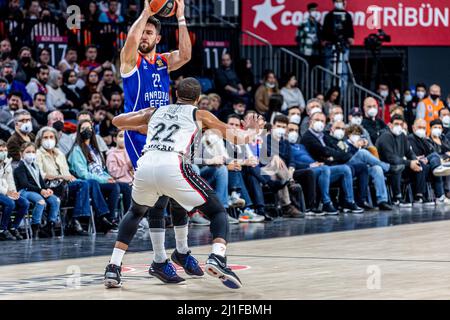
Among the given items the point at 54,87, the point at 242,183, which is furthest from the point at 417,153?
the point at 54,87

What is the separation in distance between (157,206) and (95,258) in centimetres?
194

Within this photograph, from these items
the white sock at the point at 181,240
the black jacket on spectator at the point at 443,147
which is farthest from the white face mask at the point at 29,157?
the black jacket on spectator at the point at 443,147

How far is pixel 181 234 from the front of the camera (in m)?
9.05

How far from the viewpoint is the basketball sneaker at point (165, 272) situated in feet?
28.2

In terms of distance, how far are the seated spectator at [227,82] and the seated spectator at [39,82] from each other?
11.6 ft

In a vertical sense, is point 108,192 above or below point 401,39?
below

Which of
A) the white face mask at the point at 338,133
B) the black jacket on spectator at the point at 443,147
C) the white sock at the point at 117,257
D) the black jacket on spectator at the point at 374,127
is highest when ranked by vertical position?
the white sock at the point at 117,257

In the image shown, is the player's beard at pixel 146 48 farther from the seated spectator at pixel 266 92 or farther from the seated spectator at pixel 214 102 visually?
the seated spectator at pixel 266 92

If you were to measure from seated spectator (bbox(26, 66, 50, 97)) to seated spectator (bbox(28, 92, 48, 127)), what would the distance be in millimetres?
561

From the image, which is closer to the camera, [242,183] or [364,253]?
[364,253]

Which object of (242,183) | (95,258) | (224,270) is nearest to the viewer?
(224,270)

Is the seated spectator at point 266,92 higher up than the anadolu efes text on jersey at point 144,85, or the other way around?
the anadolu efes text on jersey at point 144,85
